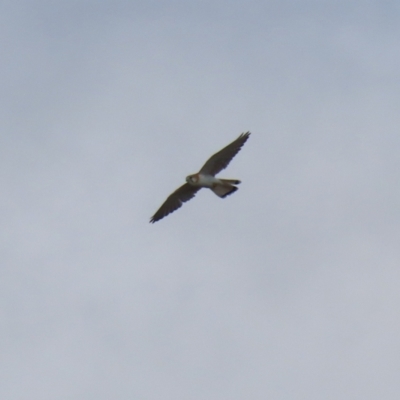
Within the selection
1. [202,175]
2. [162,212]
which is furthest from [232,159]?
[162,212]

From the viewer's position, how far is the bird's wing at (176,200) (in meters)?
28.6

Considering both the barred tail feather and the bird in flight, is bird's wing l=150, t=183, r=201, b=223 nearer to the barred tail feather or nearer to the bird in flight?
the bird in flight

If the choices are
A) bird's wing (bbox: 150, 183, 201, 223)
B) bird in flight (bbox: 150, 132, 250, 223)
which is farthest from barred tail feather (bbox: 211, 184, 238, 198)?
bird's wing (bbox: 150, 183, 201, 223)

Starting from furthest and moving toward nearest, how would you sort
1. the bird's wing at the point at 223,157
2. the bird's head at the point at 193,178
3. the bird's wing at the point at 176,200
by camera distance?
the bird's wing at the point at 176,200, the bird's head at the point at 193,178, the bird's wing at the point at 223,157

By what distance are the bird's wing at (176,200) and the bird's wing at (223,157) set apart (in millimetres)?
1014

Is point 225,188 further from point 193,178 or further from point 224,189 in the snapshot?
point 193,178

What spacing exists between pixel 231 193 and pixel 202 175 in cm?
90

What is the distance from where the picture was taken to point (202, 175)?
27688 mm

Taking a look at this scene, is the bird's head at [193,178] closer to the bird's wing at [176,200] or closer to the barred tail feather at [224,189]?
the barred tail feather at [224,189]

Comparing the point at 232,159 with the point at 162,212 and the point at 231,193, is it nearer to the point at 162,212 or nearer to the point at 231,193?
the point at 231,193

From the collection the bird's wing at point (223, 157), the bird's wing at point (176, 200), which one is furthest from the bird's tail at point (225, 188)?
the bird's wing at point (176, 200)

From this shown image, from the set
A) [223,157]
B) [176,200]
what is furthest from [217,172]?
[176,200]

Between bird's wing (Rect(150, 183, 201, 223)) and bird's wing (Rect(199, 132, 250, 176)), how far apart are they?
101 centimetres

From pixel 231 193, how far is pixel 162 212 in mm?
2479
